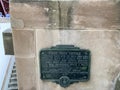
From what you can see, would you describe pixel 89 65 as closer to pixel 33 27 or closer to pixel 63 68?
pixel 63 68

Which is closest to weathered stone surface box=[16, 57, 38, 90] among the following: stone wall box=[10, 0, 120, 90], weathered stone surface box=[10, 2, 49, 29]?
stone wall box=[10, 0, 120, 90]

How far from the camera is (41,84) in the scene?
2.08 meters

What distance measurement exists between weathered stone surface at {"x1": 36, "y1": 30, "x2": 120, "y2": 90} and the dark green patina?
4 centimetres

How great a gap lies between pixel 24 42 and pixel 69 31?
1.15ft

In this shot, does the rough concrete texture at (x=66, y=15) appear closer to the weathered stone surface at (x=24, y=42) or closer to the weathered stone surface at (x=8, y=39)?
the weathered stone surface at (x=24, y=42)

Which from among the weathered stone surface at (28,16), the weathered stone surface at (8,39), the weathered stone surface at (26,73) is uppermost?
the weathered stone surface at (28,16)

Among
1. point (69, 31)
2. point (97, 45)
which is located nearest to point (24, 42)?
point (69, 31)

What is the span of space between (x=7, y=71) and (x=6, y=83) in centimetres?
23

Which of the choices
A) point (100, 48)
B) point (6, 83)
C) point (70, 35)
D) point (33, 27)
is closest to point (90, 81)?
point (100, 48)

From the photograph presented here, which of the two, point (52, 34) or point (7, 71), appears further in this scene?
point (7, 71)

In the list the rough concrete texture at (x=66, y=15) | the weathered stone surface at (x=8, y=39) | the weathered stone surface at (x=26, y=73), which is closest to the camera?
the rough concrete texture at (x=66, y=15)

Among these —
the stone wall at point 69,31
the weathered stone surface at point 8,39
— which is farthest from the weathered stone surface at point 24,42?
the weathered stone surface at point 8,39

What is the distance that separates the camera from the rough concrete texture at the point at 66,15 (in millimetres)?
1884

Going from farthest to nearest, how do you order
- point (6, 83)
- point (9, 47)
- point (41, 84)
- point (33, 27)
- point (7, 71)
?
point (7, 71), point (6, 83), point (9, 47), point (41, 84), point (33, 27)
